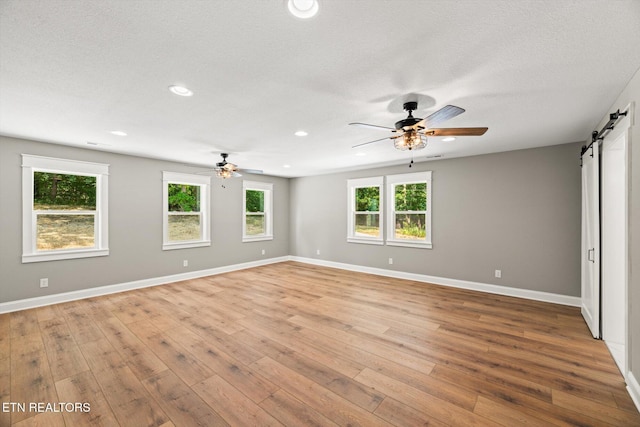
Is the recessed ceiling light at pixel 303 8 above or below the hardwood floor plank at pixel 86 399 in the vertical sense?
above

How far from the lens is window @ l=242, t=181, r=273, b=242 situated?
7.02 m

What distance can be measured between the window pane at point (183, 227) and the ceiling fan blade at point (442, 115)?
17.4 feet

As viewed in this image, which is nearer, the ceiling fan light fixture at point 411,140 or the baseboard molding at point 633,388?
the baseboard molding at point 633,388

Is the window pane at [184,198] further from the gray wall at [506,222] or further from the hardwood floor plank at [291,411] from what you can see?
the hardwood floor plank at [291,411]

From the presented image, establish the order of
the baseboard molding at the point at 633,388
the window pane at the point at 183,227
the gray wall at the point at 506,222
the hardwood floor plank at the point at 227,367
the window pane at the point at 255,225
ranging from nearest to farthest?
the baseboard molding at the point at 633,388 → the hardwood floor plank at the point at 227,367 → the gray wall at the point at 506,222 → the window pane at the point at 183,227 → the window pane at the point at 255,225

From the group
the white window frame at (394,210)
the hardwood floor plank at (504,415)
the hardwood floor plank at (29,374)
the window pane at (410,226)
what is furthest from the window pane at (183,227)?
the hardwood floor plank at (504,415)

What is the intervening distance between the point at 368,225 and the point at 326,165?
184 centimetres

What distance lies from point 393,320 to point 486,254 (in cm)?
256

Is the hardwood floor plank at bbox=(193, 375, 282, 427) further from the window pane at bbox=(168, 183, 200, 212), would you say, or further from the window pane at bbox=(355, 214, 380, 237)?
the window pane at bbox=(355, 214, 380, 237)

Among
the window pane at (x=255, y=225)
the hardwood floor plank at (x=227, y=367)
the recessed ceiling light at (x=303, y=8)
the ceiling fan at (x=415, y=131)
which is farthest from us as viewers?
the window pane at (x=255, y=225)

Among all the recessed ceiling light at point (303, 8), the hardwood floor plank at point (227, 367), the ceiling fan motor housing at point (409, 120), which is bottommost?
the hardwood floor plank at point (227, 367)

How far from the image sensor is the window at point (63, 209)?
3984 millimetres

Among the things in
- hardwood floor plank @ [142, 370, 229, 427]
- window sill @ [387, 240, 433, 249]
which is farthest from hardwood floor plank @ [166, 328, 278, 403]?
window sill @ [387, 240, 433, 249]

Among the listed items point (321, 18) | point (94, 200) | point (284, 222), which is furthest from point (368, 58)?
point (284, 222)
